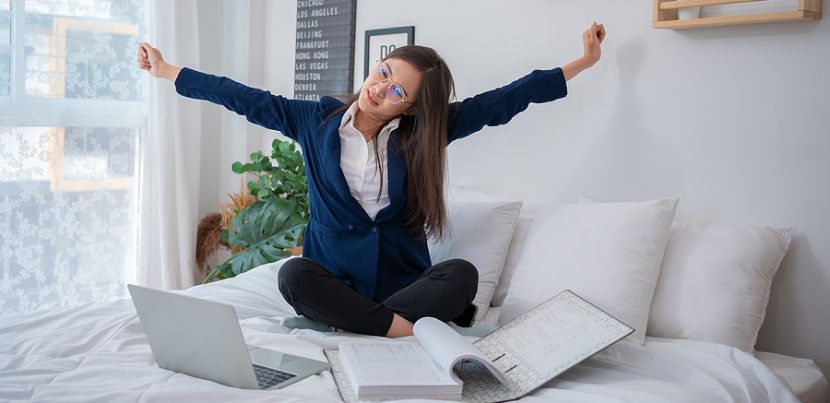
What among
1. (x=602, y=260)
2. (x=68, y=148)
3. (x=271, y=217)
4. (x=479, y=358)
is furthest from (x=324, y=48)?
(x=479, y=358)

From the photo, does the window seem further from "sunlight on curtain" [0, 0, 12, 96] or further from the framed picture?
the framed picture

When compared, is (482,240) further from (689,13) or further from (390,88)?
(689,13)

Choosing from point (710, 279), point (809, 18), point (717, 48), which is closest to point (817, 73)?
point (809, 18)

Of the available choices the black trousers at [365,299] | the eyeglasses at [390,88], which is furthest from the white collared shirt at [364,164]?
the black trousers at [365,299]

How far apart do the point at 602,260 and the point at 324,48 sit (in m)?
1.69

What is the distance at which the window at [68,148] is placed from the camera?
238 cm

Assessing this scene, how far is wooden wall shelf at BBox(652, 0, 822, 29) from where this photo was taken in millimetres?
1523

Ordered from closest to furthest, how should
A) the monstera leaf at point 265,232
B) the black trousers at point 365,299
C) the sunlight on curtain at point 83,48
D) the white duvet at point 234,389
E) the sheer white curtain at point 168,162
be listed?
the white duvet at point 234,389, the black trousers at point 365,299, the monstera leaf at point 265,232, the sunlight on curtain at point 83,48, the sheer white curtain at point 168,162

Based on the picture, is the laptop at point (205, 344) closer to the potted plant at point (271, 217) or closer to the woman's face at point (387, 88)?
the woman's face at point (387, 88)

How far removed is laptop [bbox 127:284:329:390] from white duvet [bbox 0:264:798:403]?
0.03 meters

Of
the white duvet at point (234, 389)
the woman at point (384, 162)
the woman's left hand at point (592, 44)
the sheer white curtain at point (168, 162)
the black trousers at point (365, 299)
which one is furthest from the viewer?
the sheer white curtain at point (168, 162)

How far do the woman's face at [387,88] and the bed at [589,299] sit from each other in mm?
409

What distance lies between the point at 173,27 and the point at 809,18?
2427mm

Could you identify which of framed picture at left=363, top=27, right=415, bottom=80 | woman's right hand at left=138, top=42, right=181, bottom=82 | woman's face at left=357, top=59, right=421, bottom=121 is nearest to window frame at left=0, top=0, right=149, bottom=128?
woman's right hand at left=138, top=42, right=181, bottom=82
